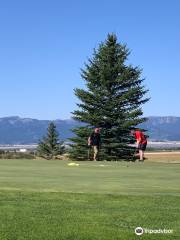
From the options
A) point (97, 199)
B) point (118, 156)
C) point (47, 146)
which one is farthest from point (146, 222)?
point (47, 146)

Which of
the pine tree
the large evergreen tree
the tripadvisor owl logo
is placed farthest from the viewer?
the pine tree

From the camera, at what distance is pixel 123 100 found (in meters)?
66.4

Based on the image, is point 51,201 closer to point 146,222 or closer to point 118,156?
point 146,222

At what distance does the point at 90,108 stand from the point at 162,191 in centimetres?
5060

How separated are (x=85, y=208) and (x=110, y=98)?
53.6 m

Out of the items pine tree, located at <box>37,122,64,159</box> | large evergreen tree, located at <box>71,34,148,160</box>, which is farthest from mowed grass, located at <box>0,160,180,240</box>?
pine tree, located at <box>37,122,64,159</box>

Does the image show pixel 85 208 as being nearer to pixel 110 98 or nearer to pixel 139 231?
pixel 139 231

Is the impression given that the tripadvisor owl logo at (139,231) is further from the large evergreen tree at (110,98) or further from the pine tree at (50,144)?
the pine tree at (50,144)

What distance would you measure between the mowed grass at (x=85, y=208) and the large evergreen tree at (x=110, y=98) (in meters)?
45.8

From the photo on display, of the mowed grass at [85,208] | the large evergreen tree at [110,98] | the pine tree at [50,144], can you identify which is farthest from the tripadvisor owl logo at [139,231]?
the pine tree at [50,144]

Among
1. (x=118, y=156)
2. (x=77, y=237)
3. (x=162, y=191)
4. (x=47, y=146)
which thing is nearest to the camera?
(x=77, y=237)

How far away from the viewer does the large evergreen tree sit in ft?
215

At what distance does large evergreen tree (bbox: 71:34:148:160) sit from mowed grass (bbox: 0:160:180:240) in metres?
45.8

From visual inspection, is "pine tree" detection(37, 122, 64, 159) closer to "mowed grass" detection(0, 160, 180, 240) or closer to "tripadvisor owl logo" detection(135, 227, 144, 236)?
"mowed grass" detection(0, 160, 180, 240)
